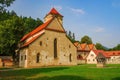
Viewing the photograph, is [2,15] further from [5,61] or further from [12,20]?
[5,61]

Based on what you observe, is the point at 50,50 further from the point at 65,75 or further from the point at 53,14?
the point at 65,75

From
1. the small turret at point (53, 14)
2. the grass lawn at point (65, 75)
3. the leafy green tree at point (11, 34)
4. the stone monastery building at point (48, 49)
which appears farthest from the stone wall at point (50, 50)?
the grass lawn at point (65, 75)

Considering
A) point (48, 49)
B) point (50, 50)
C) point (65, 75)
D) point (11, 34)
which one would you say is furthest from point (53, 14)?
point (65, 75)

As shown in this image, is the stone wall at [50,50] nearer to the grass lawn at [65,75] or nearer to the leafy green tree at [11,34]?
the leafy green tree at [11,34]

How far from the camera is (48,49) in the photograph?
4719cm

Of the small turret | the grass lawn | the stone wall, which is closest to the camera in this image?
the grass lawn

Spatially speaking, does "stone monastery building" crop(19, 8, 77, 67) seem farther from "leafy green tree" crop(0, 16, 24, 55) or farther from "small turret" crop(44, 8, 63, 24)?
"small turret" crop(44, 8, 63, 24)

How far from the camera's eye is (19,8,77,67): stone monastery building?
44.5 metres

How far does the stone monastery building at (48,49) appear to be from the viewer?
4453 centimetres

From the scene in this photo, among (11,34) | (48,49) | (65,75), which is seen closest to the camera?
(65,75)

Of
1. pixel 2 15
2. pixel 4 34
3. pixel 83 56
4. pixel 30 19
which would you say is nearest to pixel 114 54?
pixel 83 56

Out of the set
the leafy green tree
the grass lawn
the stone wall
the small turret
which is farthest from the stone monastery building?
the grass lawn

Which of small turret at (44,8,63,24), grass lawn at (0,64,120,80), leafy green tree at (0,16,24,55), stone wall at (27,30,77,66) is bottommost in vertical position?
grass lawn at (0,64,120,80)

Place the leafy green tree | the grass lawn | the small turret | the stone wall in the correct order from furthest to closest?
the small turret, the leafy green tree, the stone wall, the grass lawn
